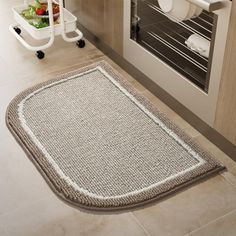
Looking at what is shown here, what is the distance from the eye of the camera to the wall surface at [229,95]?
68.4 inches

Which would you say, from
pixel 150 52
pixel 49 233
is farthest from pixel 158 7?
pixel 49 233

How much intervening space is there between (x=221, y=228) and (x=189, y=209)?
13cm

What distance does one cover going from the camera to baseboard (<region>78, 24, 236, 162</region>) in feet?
6.54

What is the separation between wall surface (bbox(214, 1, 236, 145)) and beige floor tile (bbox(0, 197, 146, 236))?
54cm

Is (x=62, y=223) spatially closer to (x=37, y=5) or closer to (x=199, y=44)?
(x=199, y=44)

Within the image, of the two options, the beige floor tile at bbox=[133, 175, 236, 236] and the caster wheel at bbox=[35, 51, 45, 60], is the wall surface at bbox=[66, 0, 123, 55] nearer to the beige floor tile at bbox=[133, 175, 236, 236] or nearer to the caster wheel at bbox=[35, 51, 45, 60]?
the caster wheel at bbox=[35, 51, 45, 60]

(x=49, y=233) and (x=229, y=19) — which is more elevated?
(x=229, y=19)

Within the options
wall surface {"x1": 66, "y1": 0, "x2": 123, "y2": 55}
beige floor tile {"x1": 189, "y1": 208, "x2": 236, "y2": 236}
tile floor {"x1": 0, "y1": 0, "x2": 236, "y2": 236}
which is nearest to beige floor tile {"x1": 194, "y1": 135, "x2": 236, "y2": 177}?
tile floor {"x1": 0, "y1": 0, "x2": 236, "y2": 236}

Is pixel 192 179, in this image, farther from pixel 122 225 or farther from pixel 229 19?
pixel 229 19

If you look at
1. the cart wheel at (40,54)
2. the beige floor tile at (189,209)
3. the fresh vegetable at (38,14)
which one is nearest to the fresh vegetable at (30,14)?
the fresh vegetable at (38,14)

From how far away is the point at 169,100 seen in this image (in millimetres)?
2260

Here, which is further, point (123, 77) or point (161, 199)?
point (123, 77)

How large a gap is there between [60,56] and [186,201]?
1282 mm

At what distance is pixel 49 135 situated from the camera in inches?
82.7
